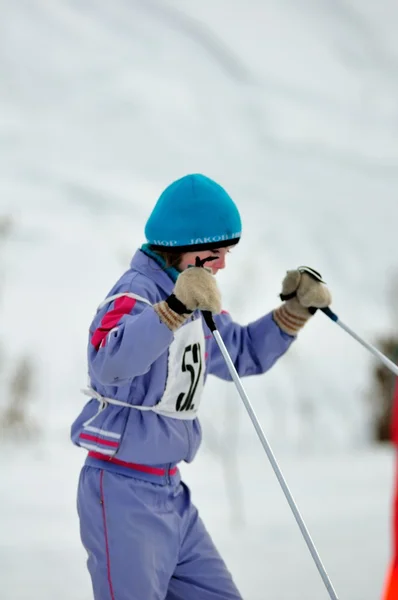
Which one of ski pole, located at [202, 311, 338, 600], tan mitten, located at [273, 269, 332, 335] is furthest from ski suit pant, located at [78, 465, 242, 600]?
tan mitten, located at [273, 269, 332, 335]

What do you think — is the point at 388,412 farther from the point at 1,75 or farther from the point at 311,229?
the point at 311,229

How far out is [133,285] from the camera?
172cm

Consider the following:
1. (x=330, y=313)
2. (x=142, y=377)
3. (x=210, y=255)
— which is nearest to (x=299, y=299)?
(x=330, y=313)

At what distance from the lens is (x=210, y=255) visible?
1.81 m

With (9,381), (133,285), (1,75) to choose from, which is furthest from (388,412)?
(1,75)

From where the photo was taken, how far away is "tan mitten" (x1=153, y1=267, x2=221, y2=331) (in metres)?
1.54

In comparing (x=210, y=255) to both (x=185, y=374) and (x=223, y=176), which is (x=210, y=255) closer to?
(x=185, y=374)

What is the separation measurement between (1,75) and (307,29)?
580 cm

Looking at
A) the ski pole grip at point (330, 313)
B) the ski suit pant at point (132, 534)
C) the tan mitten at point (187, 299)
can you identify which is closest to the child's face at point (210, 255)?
the tan mitten at point (187, 299)

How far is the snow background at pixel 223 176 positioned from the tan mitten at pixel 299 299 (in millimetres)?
2817

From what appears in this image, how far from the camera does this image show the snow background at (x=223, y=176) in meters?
7.12

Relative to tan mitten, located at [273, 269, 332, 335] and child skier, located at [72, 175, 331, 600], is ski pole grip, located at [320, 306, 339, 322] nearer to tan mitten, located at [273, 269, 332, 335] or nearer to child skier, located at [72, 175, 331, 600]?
tan mitten, located at [273, 269, 332, 335]

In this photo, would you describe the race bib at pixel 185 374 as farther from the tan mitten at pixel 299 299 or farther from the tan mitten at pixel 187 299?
the tan mitten at pixel 299 299

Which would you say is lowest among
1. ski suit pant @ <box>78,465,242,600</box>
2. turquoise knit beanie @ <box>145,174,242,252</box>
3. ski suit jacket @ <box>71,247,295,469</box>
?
ski suit pant @ <box>78,465,242,600</box>
